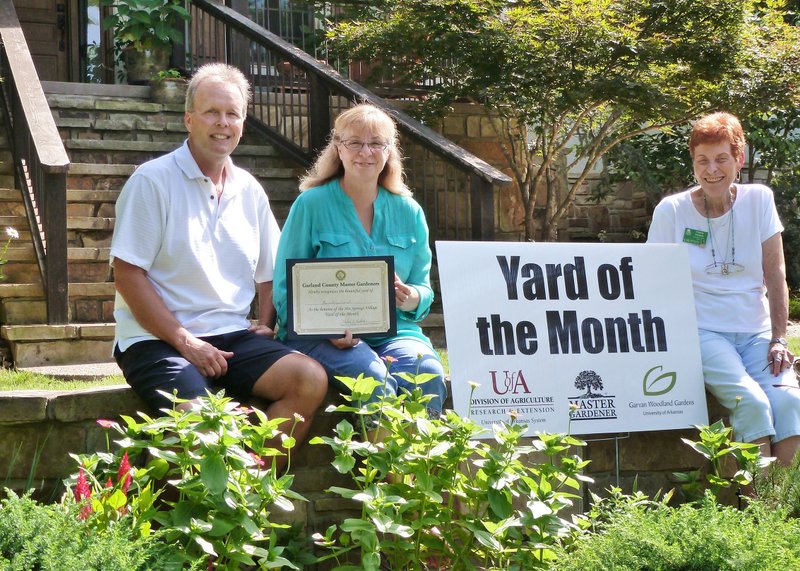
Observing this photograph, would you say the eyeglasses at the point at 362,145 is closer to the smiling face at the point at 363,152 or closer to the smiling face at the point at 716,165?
the smiling face at the point at 363,152

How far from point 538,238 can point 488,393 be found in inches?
226

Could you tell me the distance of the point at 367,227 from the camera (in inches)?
159

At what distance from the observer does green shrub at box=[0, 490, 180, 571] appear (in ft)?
8.39

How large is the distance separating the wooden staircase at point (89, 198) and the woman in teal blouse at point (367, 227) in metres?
2.80

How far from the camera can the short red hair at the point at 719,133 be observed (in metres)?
4.29

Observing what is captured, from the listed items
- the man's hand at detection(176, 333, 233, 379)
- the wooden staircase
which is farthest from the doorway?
the man's hand at detection(176, 333, 233, 379)

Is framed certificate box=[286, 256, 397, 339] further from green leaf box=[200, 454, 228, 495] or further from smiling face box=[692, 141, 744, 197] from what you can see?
smiling face box=[692, 141, 744, 197]

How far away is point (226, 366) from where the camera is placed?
3576mm

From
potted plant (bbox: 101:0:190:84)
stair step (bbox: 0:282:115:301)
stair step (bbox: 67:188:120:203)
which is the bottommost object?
stair step (bbox: 0:282:115:301)

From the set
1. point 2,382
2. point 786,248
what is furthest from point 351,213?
point 786,248

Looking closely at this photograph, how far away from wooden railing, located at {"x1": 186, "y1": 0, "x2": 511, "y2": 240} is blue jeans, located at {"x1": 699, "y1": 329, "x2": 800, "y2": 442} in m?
3.10

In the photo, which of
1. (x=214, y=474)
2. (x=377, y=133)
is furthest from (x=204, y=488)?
(x=377, y=133)

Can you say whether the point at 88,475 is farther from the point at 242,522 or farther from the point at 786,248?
the point at 786,248

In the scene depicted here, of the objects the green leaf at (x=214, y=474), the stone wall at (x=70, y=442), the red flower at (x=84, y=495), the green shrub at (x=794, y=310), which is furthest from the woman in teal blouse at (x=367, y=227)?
the green shrub at (x=794, y=310)
